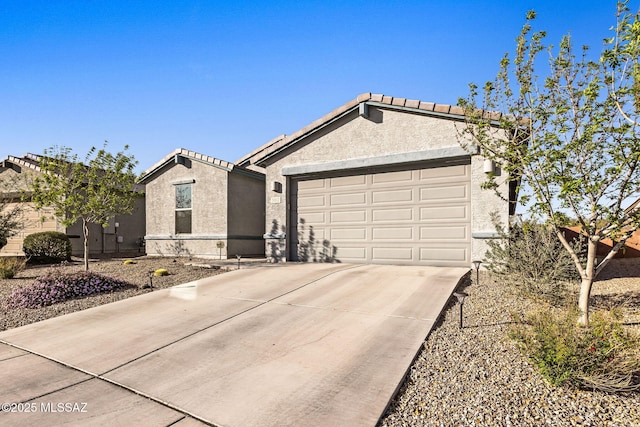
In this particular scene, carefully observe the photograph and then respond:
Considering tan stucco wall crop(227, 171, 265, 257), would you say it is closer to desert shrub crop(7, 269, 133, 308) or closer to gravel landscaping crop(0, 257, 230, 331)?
gravel landscaping crop(0, 257, 230, 331)

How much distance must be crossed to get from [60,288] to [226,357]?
16.7ft

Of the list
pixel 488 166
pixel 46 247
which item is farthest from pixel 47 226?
pixel 488 166

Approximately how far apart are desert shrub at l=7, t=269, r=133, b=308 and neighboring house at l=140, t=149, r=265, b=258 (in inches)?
187

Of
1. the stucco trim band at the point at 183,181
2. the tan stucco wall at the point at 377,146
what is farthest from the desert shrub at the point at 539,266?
the stucco trim band at the point at 183,181

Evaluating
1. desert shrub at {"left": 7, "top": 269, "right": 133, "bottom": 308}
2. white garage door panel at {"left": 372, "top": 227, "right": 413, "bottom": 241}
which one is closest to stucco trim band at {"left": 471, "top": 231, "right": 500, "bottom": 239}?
white garage door panel at {"left": 372, "top": 227, "right": 413, "bottom": 241}

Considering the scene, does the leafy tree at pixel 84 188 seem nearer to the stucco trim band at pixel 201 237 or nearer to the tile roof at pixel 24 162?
the stucco trim band at pixel 201 237

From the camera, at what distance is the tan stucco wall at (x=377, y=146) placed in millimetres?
8070

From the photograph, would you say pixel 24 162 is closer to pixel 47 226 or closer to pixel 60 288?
pixel 47 226

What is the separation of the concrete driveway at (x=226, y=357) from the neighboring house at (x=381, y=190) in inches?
92.5

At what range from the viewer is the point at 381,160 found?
930cm

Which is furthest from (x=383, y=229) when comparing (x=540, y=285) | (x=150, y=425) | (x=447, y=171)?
(x=150, y=425)

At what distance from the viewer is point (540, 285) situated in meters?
5.47

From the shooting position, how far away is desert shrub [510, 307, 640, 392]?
2877 mm

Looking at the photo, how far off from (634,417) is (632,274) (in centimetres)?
747
